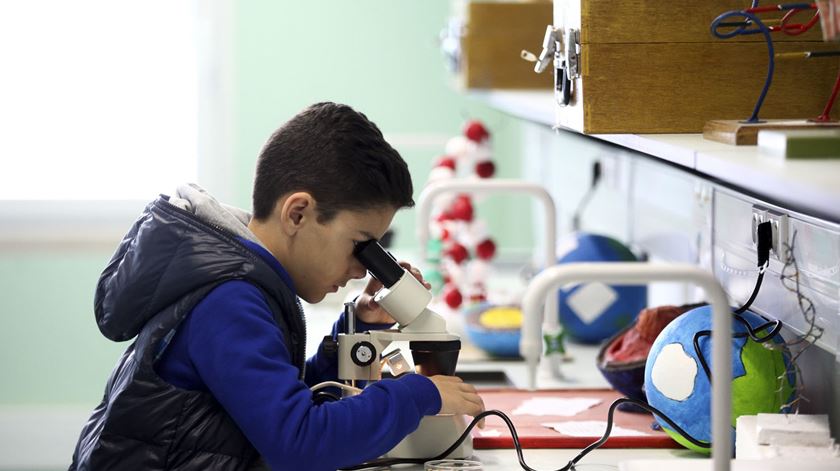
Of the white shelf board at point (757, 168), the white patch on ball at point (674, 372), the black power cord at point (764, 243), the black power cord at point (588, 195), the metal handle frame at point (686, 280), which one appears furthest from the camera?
the black power cord at point (588, 195)

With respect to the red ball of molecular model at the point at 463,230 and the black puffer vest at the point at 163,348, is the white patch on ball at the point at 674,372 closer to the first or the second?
the black puffer vest at the point at 163,348

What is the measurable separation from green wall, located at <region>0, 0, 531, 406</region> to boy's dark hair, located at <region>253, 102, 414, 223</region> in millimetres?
3186

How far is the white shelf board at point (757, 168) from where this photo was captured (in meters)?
0.82

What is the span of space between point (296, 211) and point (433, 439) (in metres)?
0.31

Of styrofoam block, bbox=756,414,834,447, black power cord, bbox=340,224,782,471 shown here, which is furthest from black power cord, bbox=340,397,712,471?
styrofoam block, bbox=756,414,834,447

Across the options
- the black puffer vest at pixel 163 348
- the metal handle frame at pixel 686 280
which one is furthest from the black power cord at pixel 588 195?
the metal handle frame at pixel 686 280

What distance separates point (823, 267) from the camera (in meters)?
1.27

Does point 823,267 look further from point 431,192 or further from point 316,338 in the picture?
point 316,338

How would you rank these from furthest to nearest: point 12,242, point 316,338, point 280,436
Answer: point 12,242, point 316,338, point 280,436

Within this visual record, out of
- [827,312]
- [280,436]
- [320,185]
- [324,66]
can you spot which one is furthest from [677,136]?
[324,66]

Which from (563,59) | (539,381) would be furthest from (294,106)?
(563,59)

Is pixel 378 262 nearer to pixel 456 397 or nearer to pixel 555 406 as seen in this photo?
pixel 456 397

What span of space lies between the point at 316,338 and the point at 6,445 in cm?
296

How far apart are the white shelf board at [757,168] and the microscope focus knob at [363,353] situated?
0.37m
